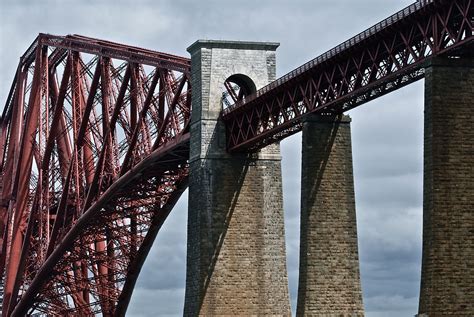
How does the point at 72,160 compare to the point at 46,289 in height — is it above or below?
above

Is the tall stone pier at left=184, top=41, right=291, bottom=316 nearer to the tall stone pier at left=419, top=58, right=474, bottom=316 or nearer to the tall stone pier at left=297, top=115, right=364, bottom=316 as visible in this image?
the tall stone pier at left=297, top=115, right=364, bottom=316

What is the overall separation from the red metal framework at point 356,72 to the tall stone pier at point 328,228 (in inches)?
74.3

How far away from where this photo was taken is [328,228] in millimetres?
72562

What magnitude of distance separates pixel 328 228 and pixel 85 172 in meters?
38.1

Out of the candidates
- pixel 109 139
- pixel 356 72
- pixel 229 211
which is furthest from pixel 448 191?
pixel 109 139

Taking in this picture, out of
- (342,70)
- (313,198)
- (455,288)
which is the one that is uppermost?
(342,70)

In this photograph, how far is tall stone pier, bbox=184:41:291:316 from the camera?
8301 centimetres

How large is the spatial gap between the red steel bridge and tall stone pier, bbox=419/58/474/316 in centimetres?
294

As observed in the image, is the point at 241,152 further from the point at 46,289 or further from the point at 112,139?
the point at 46,289

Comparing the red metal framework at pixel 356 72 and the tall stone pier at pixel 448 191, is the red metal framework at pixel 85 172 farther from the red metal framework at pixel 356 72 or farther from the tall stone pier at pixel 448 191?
the tall stone pier at pixel 448 191

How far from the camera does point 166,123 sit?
92438 millimetres

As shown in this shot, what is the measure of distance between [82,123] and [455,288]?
47847 millimetres

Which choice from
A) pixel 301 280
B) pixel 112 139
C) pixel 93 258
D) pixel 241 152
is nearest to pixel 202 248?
pixel 241 152

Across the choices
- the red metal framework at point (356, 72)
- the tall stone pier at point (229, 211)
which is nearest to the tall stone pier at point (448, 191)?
the red metal framework at point (356, 72)
